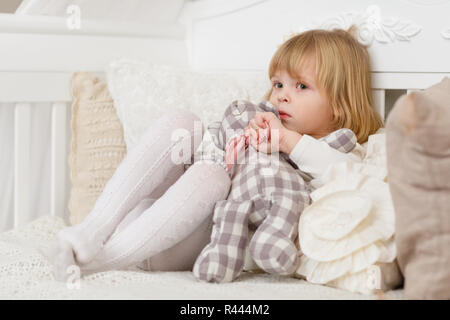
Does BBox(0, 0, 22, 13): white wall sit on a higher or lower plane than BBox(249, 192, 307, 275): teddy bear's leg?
higher

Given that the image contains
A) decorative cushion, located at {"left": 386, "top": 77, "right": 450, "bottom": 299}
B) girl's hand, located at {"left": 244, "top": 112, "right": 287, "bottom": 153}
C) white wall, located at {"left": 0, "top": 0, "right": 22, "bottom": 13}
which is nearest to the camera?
decorative cushion, located at {"left": 386, "top": 77, "right": 450, "bottom": 299}

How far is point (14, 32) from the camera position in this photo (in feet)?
4.83

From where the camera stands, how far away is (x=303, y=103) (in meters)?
1.28

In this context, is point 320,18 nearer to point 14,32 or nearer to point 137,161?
point 137,161

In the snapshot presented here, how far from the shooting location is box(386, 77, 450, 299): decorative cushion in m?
0.81

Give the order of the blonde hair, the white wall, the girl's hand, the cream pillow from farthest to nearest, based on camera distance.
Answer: the white wall < the cream pillow < the blonde hair < the girl's hand

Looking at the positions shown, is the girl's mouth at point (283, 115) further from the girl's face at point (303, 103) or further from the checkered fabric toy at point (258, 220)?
the checkered fabric toy at point (258, 220)

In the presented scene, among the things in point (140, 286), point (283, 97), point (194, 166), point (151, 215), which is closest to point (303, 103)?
point (283, 97)

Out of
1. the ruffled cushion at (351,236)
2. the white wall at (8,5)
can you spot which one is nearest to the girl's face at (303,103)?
the ruffled cushion at (351,236)

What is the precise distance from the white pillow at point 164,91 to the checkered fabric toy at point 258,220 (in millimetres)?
331

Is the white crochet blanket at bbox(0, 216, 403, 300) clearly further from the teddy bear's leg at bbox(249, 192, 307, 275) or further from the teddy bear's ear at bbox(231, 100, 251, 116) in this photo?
the teddy bear's ear at bbox(231, 100, 251, 116)

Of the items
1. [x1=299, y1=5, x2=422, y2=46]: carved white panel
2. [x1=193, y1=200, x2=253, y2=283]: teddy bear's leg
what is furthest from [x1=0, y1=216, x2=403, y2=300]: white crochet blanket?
[x1=299, y1=5, x2=422, y2=46]: carved white panel

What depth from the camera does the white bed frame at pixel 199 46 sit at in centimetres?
130
